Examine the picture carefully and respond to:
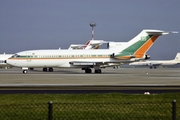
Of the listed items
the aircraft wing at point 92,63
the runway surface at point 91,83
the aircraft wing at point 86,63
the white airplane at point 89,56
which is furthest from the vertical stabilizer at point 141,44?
the runway surface at point 91,83

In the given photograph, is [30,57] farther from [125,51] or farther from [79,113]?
[79,113]

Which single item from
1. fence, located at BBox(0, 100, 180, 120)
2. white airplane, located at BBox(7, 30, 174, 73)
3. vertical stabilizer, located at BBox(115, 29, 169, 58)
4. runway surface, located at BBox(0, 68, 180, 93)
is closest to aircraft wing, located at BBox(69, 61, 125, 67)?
white airplane, located at BBox(7, 30, 174, 73)

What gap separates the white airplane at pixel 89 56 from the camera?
6706 centimetres

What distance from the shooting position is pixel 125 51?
222ft

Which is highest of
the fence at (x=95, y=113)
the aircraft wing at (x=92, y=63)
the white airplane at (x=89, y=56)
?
the white airplane at (x=89, y=56)

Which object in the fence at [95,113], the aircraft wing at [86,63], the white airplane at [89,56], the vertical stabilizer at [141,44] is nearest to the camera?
the fence at [95,113]

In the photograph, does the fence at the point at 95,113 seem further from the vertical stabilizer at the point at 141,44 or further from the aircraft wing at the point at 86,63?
the vertical stabilizer at the point at 141,44

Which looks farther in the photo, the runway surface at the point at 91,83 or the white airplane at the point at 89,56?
the white airplane at the point at 89,56

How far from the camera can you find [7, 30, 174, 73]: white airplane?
220 feet

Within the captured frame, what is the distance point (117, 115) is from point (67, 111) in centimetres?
211

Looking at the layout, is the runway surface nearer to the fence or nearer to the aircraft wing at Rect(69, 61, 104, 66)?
the fence

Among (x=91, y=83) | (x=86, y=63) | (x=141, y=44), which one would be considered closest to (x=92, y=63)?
(x=86, y=63)

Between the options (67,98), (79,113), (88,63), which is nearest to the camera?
(79,113)

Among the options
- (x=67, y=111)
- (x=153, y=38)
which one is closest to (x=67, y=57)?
(x=153, y=38)
